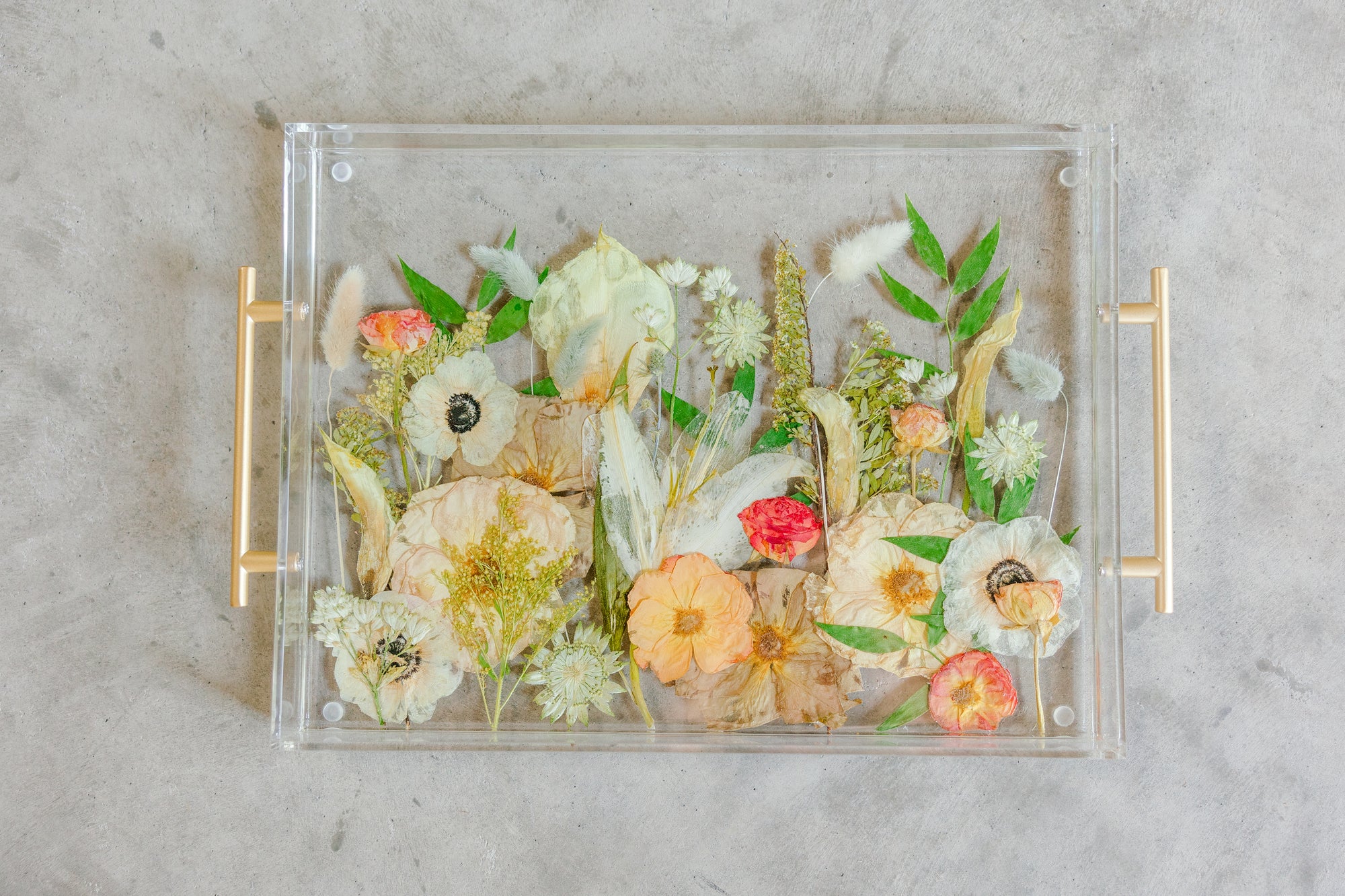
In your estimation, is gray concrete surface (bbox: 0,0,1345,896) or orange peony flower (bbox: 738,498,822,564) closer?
orange peony flower (bbox: 738,498,822,564)

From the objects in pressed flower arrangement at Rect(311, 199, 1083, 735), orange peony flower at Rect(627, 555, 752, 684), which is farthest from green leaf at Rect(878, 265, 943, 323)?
orange peony flower at Rect(627, 555, 752, 684)

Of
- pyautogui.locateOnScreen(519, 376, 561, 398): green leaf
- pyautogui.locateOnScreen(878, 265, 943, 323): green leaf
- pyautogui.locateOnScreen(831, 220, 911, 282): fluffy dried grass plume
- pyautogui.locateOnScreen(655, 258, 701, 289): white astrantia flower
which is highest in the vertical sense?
pyautogui.locateOnScreen(831, 220, 911, 282): fluffy dried grass plume

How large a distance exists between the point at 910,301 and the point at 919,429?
14 centimetres

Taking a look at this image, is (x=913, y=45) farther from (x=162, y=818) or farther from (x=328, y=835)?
(x=162, y=818)

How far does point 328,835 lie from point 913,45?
114 cm

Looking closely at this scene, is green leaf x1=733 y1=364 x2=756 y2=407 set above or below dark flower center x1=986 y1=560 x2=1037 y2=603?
above

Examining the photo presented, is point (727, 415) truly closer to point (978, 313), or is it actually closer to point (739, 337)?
point (739, 337)

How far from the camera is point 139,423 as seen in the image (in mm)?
850

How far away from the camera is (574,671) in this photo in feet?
2.48

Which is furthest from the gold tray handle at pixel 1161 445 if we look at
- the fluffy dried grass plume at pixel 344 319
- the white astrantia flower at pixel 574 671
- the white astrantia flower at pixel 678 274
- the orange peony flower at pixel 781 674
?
the fluffy dried grass plume at pixel 344 319

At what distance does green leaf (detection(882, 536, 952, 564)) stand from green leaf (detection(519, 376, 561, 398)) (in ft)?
1.26

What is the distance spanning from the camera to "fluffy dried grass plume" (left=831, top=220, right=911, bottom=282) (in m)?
0.78

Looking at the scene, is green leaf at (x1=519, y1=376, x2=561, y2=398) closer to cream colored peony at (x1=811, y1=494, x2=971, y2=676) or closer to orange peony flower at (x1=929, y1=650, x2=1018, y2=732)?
cream colored peony at (x1=811, y1=494, x2=971, y2=676)

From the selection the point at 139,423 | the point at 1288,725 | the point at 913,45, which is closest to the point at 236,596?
the point at 139,423
